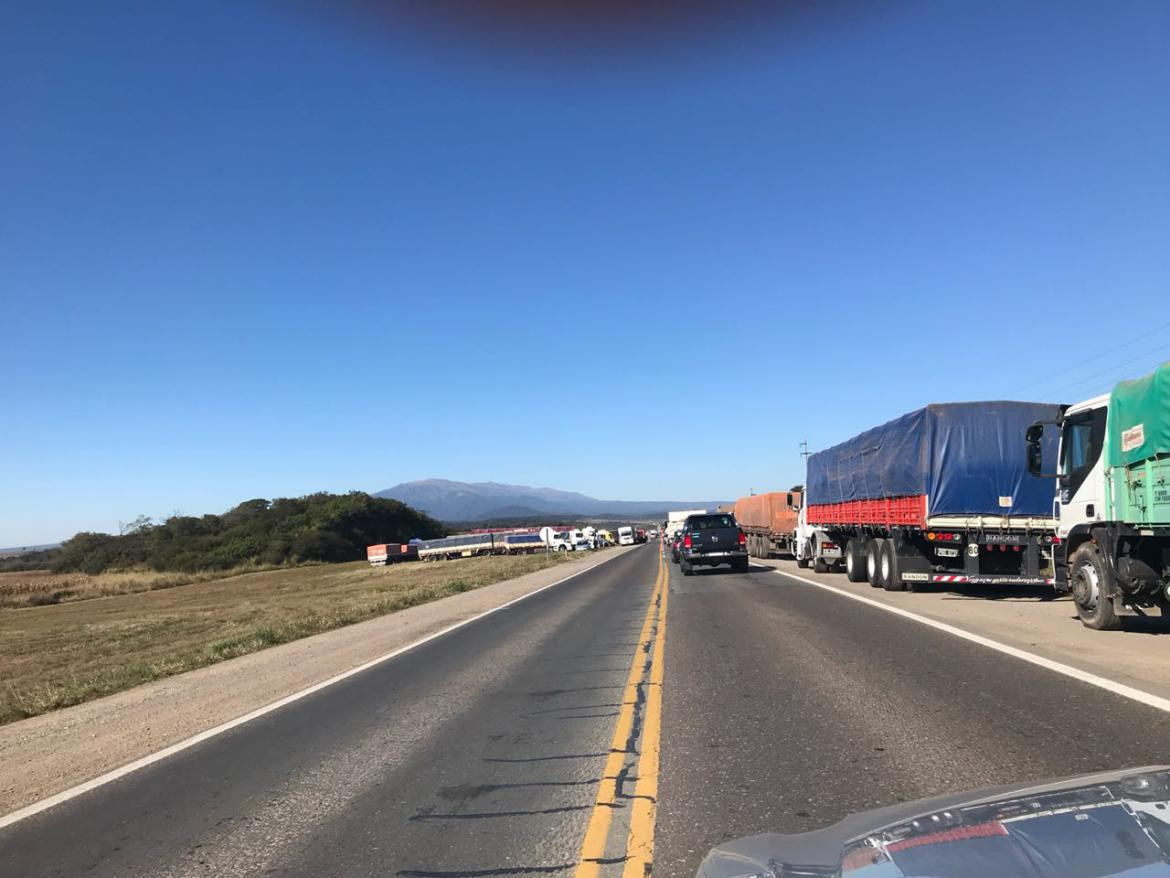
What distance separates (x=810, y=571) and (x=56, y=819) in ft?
84.3

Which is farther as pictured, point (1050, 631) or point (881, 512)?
point (881, 512)

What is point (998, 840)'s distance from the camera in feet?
9.93

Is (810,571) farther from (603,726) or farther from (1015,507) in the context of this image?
(603,726)

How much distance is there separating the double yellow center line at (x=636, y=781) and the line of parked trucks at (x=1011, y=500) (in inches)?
248

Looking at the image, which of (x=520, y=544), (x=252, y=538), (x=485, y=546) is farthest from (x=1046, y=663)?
(x=252, y=538)

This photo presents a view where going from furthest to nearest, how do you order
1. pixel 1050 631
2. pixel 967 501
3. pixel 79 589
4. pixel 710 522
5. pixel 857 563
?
pixel 79 589 → pixel 710 522 → pixel 857 563 → pixel 967 501 → pixel 1050 631

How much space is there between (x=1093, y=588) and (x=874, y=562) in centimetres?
912

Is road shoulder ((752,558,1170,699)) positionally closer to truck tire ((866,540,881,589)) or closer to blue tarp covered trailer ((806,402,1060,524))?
truck tire ((866,540,881,589))

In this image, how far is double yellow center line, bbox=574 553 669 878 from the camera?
4.27m

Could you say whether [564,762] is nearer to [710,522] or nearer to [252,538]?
[710,522]

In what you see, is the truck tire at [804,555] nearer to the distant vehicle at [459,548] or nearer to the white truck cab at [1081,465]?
the white truck cab at [1081,465]

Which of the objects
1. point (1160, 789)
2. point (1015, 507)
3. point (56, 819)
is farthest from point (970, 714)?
point (1015, 507)

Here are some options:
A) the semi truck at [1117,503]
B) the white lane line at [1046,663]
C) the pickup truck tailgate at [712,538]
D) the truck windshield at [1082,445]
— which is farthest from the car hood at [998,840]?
the pickup truck tailgate at [712,538]

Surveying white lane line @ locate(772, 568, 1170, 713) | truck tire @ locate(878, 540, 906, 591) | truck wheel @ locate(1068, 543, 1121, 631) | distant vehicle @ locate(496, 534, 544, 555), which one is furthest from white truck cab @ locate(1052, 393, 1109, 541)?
distant vehicle @ locate(496, 534, 544, 555)
